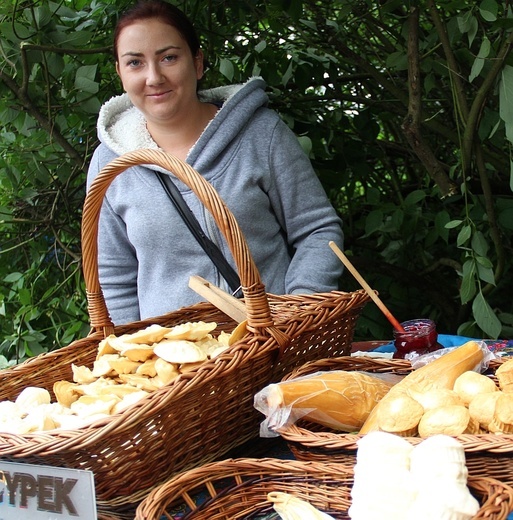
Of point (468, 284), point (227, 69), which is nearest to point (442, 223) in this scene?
point (468, 284)

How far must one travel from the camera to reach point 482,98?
5.78 ft

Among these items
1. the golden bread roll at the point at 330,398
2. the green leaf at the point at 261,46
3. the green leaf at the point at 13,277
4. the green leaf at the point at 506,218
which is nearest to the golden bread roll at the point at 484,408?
the golden bread roll at the point at 330,398

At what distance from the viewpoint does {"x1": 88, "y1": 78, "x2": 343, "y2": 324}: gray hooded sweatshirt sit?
1644mm

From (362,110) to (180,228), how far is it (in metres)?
1.13

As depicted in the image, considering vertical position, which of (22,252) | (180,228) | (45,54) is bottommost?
(22,252)

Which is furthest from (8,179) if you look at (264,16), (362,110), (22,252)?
(362,110)

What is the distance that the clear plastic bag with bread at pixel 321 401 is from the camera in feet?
3.26

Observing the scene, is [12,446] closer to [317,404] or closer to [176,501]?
[176,501]

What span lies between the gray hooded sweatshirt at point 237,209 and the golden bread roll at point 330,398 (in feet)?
1.78

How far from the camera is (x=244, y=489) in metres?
0.95

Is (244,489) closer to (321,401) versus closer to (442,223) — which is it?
(321,401)

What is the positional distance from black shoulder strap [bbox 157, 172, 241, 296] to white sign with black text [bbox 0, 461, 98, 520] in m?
0.71

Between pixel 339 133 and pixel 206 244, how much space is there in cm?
107

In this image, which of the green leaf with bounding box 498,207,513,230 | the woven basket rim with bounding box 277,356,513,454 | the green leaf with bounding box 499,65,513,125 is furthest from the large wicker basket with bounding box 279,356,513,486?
the green leaf with bounding box 498,207,513,230
